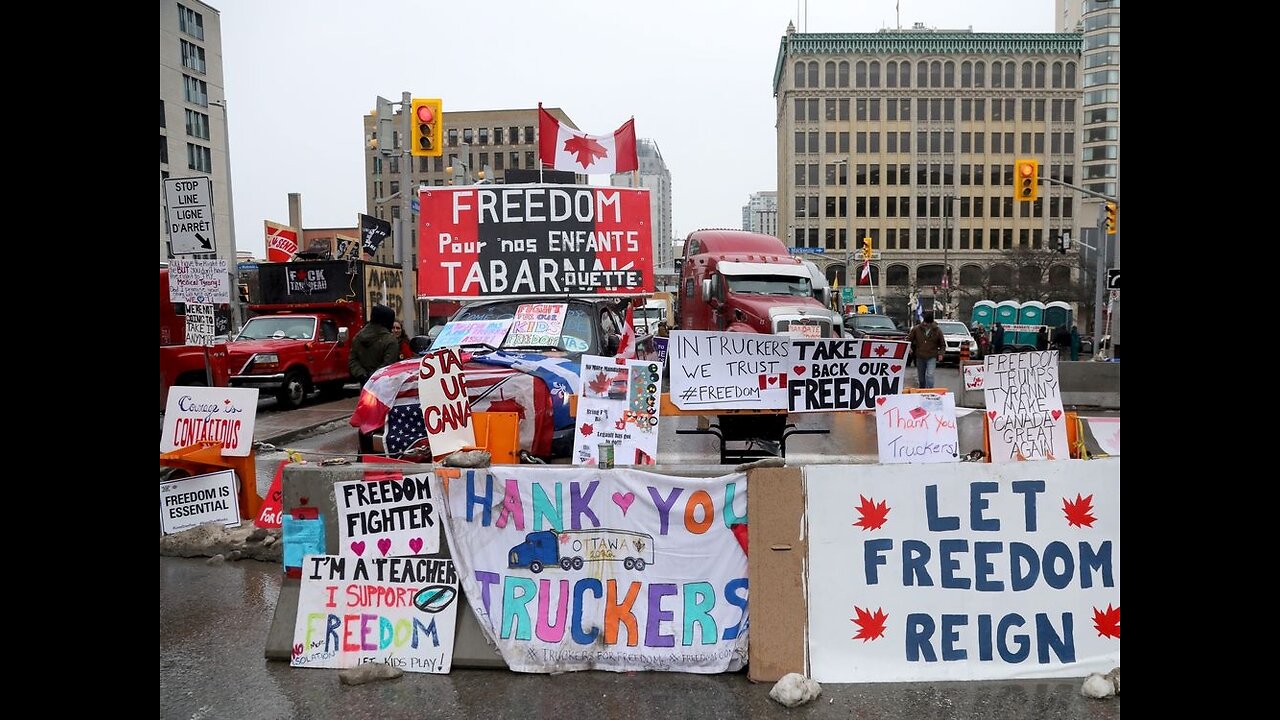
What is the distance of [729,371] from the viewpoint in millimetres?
6605

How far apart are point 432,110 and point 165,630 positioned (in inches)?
539

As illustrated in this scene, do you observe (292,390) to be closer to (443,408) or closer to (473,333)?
(473,333)

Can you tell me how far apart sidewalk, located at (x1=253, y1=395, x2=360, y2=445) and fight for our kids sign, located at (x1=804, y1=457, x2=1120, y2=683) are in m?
9.26

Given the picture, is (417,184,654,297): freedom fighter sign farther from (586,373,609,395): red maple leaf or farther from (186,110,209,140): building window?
(186,110,209,140): building window

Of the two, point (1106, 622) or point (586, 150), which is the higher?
point (586, 150)

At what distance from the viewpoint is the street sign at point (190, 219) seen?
9.73 meters

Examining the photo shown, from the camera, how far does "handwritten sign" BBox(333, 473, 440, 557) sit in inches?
187

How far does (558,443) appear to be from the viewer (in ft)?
28.5

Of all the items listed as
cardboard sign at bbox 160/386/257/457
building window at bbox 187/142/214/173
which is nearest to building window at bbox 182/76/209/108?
building window at bbox 187/142/214/173

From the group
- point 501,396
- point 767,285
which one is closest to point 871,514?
point 501,396

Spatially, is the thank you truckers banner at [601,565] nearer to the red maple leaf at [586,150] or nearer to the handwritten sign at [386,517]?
the handwritten sign at [386,517]

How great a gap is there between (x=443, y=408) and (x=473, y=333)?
14.9 ft
